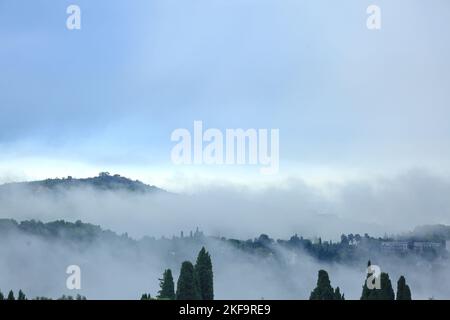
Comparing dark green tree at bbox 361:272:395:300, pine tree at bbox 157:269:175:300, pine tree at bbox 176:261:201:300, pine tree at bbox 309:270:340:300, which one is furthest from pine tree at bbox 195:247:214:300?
dark green tree at bbox 361:272:395:300

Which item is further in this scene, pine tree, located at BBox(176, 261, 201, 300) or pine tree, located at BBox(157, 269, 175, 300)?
pine tree, located at BBox(157, 269, 175, 300)

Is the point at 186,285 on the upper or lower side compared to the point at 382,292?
upper

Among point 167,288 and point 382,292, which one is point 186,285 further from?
point 382,292

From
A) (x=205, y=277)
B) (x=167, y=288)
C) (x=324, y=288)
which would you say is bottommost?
(x=167, y=288)

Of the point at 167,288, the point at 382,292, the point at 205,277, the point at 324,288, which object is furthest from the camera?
the point at 167,288

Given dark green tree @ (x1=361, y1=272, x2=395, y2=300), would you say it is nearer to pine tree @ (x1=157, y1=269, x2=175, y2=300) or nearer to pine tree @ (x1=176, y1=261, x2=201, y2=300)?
pine tree @ (x1=176, y1=261, x2=201, y2=300)

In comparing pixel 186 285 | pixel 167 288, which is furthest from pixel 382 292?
pixel 167 288

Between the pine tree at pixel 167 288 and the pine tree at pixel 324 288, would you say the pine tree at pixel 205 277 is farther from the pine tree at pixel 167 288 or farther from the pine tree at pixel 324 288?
the pine tree at pixel 324 288

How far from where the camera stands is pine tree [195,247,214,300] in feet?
265

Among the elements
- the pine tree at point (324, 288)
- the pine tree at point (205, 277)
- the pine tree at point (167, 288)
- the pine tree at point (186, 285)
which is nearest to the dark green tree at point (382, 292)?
the pine tree at point (324, 288)

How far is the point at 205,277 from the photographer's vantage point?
81.6 metres

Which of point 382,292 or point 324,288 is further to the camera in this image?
point 324,288

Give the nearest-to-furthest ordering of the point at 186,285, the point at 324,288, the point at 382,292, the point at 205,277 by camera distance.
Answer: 1. the point at 382,292
2. the point at 186,285
3. the point at 324,288
4. the point at 205,277
